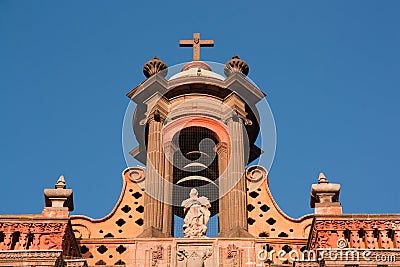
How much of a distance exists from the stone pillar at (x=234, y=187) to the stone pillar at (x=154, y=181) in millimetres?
1553

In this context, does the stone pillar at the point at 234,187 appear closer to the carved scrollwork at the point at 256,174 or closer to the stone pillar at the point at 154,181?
the carved scrollwork at the point at 256,174

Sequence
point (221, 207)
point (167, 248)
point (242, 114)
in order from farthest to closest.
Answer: point (242, 114), point (221, 207), point (167, 248)

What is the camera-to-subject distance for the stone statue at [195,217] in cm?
2398

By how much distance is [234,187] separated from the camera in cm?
2616

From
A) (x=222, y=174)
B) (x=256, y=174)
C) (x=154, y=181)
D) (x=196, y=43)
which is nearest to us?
Answer: (x=154, y=181)

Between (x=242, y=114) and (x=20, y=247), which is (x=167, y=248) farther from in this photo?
(x=242, y=114)

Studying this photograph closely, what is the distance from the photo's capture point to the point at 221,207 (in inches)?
1027

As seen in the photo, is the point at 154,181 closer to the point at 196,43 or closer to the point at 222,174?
the point at 222,174

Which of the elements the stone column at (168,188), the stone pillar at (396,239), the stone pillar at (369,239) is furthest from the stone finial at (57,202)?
the stone pillar at (396,239)

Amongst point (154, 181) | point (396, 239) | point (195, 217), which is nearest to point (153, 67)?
point (154, 181)

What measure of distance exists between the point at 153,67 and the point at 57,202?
645 centimetres

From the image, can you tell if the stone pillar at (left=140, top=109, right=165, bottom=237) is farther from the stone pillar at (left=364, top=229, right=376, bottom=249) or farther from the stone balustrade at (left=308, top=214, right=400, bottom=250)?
the stone pillar at (left=364, top=229, right=376, bottom=249)

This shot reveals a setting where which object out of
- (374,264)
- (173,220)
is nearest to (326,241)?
(374,264)

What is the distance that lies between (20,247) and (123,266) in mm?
2263
